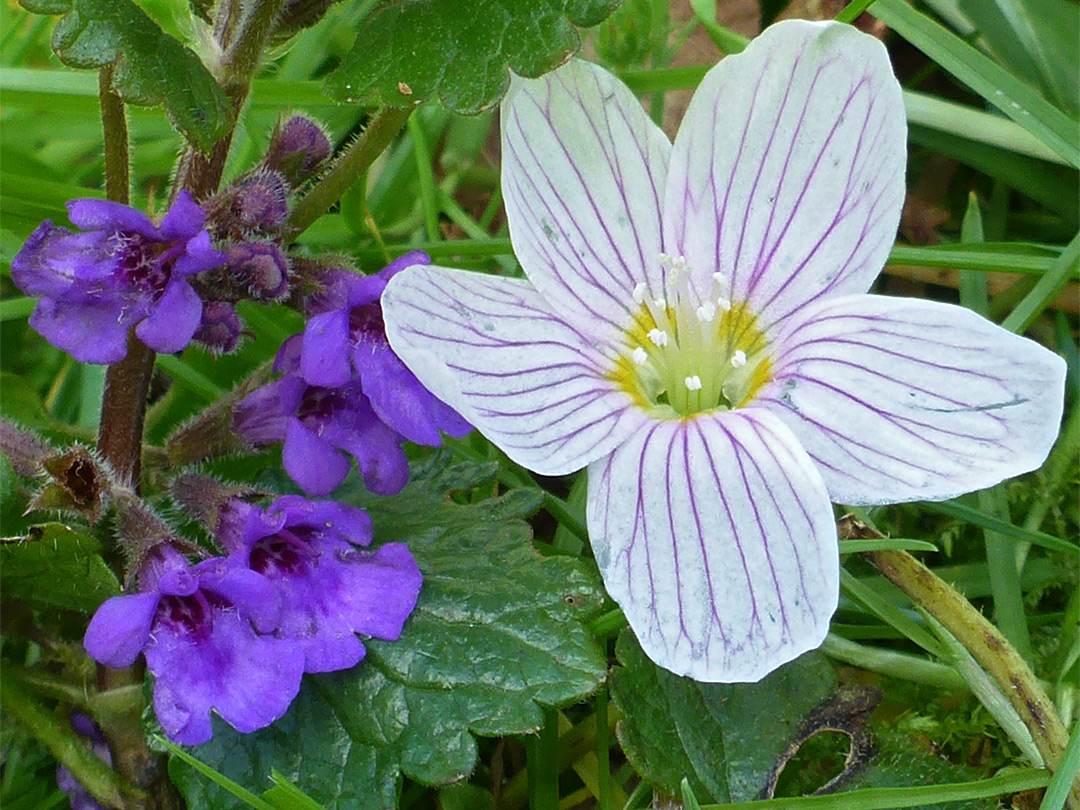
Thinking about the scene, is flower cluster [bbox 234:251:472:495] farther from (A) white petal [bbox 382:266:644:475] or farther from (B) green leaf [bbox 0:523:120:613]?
(B) green leaf [bbox 0:523:120:613]

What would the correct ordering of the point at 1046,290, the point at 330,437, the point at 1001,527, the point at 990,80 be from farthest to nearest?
the point at 990,80 < the point at 1046,290 < the point at 1001,527 < the point at 330,437

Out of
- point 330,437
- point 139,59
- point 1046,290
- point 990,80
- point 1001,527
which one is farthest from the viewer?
point 990,80

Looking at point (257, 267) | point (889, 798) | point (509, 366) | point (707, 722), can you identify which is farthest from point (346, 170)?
point (889, 798)

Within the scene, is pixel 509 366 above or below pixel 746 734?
above

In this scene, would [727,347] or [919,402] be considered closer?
[919,402]

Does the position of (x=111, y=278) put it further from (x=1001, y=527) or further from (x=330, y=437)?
(x=1001, y=527)

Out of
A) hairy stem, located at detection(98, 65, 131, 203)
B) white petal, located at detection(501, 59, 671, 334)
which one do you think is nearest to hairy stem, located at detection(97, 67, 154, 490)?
hairy stem, located at detection(98, 65, 131, 203)

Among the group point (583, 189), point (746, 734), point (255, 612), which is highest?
point (583, 189)

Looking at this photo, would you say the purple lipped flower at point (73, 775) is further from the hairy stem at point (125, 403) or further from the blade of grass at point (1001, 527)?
the blade of grass at point (1001, 527)
